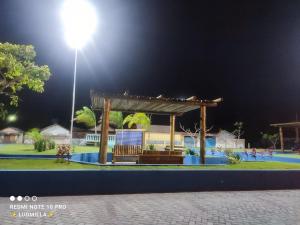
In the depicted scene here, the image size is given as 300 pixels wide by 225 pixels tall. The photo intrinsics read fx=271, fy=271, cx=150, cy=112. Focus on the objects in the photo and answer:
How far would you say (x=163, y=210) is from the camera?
265 inches

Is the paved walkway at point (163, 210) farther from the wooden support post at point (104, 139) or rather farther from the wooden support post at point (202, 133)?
the wooden support post at point (202, 133)

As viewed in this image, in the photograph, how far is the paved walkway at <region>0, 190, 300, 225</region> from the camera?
581 cm

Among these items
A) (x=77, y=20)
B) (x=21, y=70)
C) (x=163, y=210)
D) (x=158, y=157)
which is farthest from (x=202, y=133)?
(x=77, y=20)

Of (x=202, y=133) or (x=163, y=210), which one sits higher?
(x=202, y=133)

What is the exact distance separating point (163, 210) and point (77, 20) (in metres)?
17.1

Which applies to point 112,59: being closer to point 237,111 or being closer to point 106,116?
point 237,111

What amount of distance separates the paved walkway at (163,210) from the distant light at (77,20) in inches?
602

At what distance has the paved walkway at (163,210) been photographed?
19.1ft

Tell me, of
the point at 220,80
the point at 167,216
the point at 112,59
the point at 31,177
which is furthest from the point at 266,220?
the point at 220,80

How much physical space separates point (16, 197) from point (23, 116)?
81.7 metres

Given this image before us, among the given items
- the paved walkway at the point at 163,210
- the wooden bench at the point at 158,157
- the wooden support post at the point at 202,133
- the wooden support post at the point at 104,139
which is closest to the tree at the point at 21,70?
the wooden support post at the point at 104,139

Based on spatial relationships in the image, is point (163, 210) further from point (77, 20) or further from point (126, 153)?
point (77, 20)

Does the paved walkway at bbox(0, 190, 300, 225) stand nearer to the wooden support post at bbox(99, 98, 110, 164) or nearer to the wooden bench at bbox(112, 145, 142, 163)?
the wooden support post at bbox(99, 98, 110, 164)

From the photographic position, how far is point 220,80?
209 ft
